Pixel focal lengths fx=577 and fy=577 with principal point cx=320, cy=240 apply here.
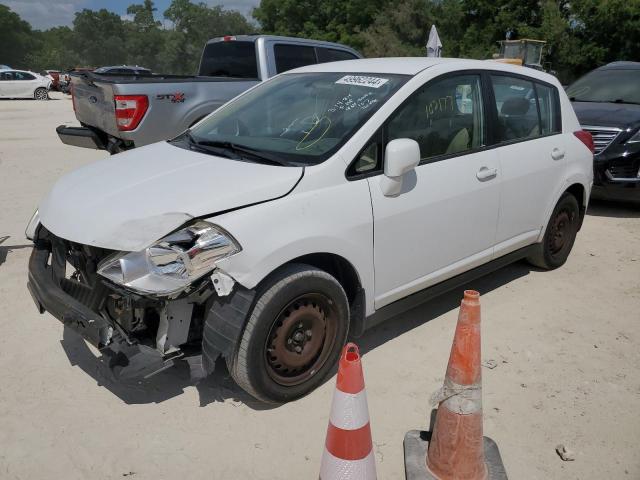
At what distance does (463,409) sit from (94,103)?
5.96 metres

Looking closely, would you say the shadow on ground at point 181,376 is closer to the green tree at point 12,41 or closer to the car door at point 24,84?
the car door at point 24,84

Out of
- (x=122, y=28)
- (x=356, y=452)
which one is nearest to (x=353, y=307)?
(x=356, y=452)

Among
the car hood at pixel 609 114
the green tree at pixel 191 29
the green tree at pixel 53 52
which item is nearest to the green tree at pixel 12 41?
the green tree at pixel 53 52

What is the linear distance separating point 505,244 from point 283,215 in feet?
6.89

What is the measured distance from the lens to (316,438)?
293 cm

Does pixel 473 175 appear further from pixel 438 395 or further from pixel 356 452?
pixel 356 452

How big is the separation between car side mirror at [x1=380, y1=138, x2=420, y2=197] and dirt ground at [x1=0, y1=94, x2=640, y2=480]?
1.16 metres

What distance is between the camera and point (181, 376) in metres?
3.45

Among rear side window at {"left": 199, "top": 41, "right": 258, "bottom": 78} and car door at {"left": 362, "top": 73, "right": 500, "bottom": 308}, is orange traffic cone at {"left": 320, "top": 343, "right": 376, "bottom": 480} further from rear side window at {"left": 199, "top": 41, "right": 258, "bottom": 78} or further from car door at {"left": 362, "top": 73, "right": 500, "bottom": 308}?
rear side window at {"left": 199, "top": 41, "right": 258, "bottom": 78}

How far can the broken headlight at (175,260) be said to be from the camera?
265 cm

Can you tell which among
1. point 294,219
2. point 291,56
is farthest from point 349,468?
point 291,56

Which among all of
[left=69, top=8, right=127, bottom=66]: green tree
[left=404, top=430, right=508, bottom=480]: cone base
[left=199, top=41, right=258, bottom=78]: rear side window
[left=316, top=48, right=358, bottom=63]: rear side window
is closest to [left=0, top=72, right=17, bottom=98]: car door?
[left=199, top=41, right=258, bottom=78]: rear side window

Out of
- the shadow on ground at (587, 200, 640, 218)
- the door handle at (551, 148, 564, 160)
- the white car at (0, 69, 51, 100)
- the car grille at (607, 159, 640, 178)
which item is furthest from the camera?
the white car at (0, 69, 51, 100)

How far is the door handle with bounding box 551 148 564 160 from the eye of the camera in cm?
455
